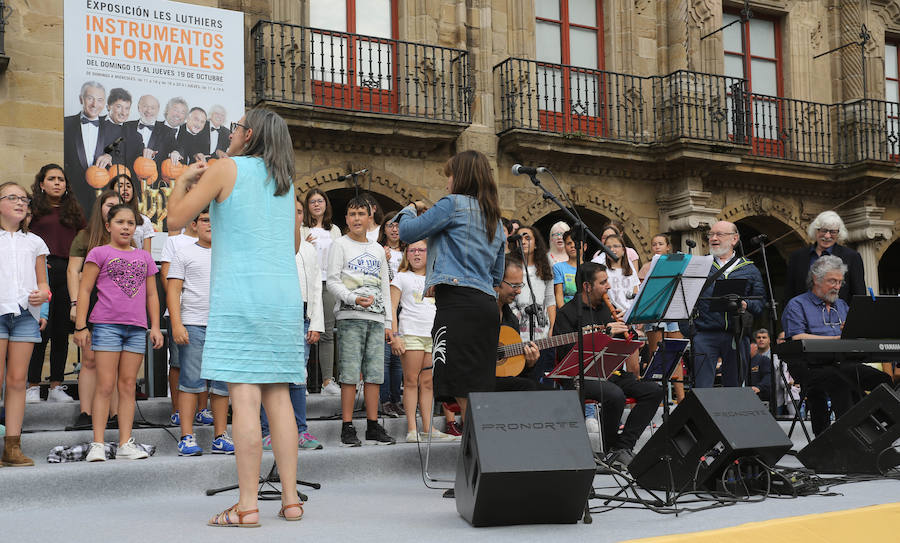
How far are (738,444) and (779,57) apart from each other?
44.6 ft

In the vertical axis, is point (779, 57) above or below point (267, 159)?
above

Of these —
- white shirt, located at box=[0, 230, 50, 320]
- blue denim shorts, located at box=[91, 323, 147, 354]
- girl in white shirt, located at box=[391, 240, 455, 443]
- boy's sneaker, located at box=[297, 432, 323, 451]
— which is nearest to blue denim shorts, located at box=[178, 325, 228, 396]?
blue denim shorts, located at box=[91, 323, 147, 354]

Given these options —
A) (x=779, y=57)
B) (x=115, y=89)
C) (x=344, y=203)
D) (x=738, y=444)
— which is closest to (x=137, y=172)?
(x=115, y=89)

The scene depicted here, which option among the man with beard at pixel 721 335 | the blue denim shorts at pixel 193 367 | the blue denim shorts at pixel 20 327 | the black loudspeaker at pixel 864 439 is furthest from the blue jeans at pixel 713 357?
the blue denim shorts at pixel 20 327

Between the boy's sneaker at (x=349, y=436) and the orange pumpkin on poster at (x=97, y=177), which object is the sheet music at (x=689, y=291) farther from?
the orange pumpkin on poster at (x=97, y=177)

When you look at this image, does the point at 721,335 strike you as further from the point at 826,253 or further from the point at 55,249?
the point at 55,249

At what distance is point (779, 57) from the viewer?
17.1 meters

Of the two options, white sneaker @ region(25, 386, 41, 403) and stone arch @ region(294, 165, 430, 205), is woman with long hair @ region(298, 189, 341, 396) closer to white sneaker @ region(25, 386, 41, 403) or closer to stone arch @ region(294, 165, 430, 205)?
white sneaker @ region(25, 386, 41, 403)

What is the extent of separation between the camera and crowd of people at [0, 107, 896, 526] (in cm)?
421

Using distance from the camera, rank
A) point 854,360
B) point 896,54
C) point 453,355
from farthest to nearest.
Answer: point 896,54
point 854,360
point 453,355

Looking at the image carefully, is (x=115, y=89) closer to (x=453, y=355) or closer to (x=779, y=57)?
(x=453, y=355)

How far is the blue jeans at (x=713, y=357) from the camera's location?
7.54 metres

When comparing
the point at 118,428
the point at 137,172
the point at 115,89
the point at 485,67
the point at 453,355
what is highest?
the point at 485,67

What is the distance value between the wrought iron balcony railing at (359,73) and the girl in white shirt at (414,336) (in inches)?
213
